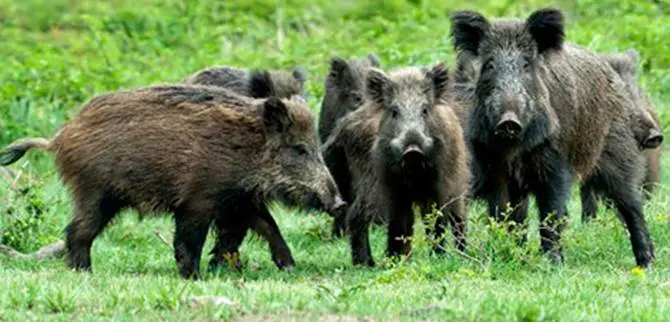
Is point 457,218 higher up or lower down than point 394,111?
lower down

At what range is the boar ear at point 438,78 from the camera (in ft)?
38.3

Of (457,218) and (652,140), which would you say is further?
(652,140)

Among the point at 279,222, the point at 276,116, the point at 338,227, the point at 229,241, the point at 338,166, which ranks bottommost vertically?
the point at 279,222

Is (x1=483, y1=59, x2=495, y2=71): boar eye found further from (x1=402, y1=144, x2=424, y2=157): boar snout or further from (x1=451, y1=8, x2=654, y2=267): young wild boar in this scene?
(x1=402, y1=144, x2=424, y2=157): boar snout

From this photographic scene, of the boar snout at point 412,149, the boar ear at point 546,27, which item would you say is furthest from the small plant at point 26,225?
the boar ear at point 546,27

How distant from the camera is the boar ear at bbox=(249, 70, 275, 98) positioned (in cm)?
1259

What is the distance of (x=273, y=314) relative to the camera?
818cm

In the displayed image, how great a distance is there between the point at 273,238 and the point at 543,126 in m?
2.12

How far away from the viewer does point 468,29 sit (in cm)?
1163

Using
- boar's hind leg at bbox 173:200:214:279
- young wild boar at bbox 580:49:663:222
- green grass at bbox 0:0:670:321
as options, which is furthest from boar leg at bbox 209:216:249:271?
young wild boar at bbox 580:49:663:222

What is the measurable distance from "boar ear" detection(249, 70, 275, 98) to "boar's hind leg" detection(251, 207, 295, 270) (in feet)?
4.03

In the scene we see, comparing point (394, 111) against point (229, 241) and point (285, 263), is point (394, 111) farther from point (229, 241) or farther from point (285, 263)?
point (229, 241)

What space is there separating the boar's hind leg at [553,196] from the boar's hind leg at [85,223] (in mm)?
2968

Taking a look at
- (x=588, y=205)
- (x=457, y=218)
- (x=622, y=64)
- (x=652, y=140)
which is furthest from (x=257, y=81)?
(x=588, y=205)
